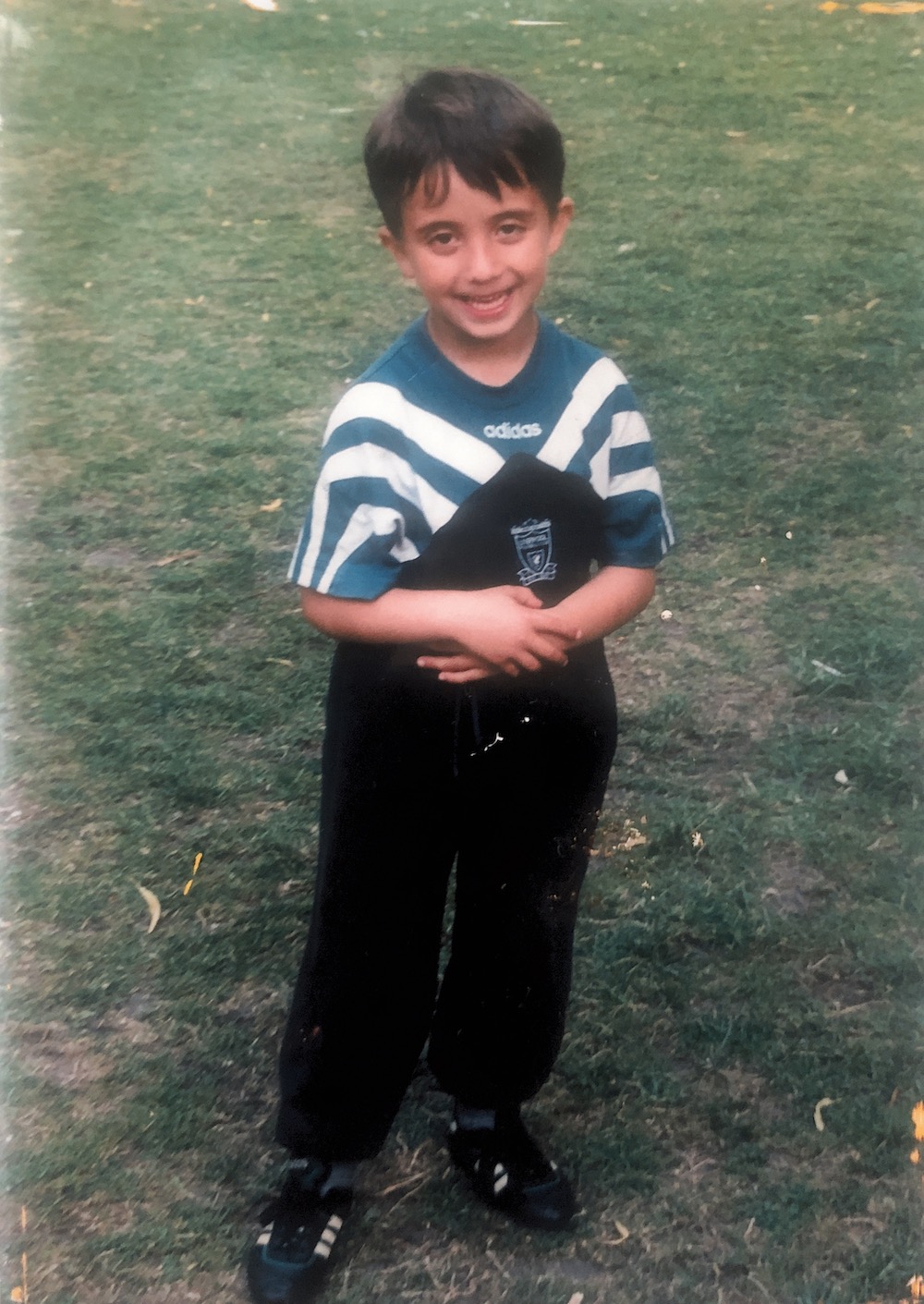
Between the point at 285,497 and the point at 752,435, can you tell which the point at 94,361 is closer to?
the point at 285,497

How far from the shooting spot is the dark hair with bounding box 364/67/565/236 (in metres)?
1.53

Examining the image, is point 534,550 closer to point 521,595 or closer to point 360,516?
point 521,595

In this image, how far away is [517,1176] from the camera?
2.15 m

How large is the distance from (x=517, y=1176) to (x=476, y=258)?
→ 1456 mm

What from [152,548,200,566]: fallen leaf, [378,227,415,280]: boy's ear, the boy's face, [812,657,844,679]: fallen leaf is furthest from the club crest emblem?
[152,548,200,566]: fallen leaf

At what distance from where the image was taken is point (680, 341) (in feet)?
16.2

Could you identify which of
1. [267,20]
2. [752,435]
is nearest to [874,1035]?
[752,435]

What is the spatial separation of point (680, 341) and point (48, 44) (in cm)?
239

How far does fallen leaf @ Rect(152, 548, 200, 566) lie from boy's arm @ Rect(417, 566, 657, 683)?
233 cm

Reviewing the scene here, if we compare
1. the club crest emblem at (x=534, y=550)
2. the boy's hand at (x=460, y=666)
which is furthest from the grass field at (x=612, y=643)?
the club crest emblem at (x=534, y=550)

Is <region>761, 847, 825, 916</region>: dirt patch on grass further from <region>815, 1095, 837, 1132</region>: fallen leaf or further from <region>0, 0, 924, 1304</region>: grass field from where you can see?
<region>815, 1095, 837, 1132</region>: fallen leaf

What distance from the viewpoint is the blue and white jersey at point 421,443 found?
1581mm

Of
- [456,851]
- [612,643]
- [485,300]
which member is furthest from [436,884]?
[612,643]

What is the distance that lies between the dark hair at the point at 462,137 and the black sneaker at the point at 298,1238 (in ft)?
4.90
